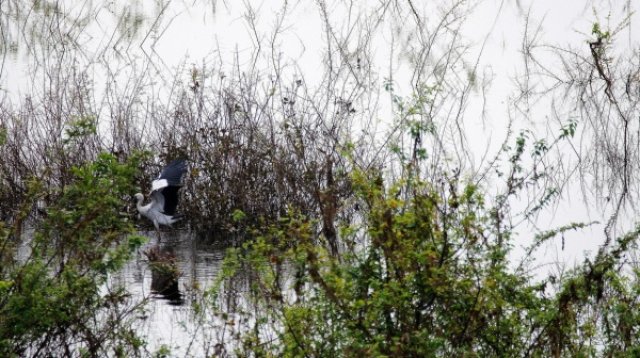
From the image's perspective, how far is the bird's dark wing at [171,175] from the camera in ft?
30.1

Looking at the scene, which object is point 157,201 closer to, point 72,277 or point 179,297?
point 179,297

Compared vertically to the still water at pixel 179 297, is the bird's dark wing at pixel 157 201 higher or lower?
higher

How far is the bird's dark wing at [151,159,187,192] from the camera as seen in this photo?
30.1 feet

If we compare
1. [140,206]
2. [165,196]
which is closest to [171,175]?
[165,196]

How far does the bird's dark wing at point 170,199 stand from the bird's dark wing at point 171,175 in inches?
1.8

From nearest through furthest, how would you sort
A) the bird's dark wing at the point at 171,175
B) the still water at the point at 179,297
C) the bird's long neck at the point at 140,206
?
1. the still water at the point at 179,297
2. the bird's dark wing at the point at 171,175
3. the bird's long neck at the point at 140,206

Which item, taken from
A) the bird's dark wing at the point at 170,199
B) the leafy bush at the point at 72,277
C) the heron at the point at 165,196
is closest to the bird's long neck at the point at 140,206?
the heron at the point at 165,196

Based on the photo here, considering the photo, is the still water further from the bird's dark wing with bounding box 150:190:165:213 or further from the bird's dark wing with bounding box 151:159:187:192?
the bird's dark wing with bounding box 151:159:187:192

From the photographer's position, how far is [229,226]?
8742 mm

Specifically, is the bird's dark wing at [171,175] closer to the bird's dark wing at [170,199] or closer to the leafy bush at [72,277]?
the bird's dark wing at [170,199]

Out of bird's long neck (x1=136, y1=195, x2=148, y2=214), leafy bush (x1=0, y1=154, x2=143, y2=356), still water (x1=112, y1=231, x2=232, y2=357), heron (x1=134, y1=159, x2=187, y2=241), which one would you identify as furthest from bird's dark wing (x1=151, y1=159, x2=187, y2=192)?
leafy bush (x1=0, y1=154, x2=143, y2=356)

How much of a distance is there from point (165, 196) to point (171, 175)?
0.17 m

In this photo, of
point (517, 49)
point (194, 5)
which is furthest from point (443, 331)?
point (194, 5)

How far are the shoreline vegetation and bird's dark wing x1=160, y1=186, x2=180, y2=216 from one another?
0.78 ft
